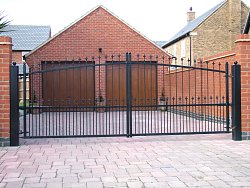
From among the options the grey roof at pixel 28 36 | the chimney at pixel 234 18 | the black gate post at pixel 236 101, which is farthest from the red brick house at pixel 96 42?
the grey roof at pixel 28 36

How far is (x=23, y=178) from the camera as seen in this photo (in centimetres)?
522

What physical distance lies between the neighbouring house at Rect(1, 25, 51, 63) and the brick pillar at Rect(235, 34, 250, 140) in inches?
1109

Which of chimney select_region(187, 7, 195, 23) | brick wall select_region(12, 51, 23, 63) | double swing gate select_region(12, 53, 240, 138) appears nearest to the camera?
double swing gate select_region(12, 53, 240, 138)

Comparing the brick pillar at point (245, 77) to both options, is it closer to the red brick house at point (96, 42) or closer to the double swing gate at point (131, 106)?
the double swing gate at point (131, 106)

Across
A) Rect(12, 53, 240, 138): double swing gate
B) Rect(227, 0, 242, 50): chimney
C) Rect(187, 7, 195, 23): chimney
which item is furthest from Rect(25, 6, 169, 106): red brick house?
Rect(187, 7, 195, 23): chimney

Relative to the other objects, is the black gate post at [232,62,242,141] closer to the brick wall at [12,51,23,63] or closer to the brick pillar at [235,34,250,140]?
the brick pillar at [235,34,250,140]

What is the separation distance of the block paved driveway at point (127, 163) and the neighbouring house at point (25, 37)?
2716 centimetres

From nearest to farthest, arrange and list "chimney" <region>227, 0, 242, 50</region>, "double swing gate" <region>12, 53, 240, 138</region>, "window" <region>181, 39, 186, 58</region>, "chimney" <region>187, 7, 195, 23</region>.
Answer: "double swing gate" <region>12, 53, 240, 138</region>, "chimney" <region>227, 0, 242, 50</region>, "window" <region>181, 39, 186, 58</region>, "chimney" <region>187, 7, 195, 23</region>

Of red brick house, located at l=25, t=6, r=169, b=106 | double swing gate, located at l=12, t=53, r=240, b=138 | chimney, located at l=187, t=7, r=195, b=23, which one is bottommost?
double swing gate, located at l=12, t=53, r=240, b=138

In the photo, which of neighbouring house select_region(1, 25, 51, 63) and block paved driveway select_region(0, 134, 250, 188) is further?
neighbouring house select_region(1, 25, 51, 63)

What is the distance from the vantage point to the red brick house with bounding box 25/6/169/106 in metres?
18.6

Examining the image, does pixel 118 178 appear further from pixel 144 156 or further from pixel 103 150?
pixel 103 150

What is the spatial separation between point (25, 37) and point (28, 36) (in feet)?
1.10

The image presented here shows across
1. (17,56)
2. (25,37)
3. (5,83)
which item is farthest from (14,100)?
(25,37)
